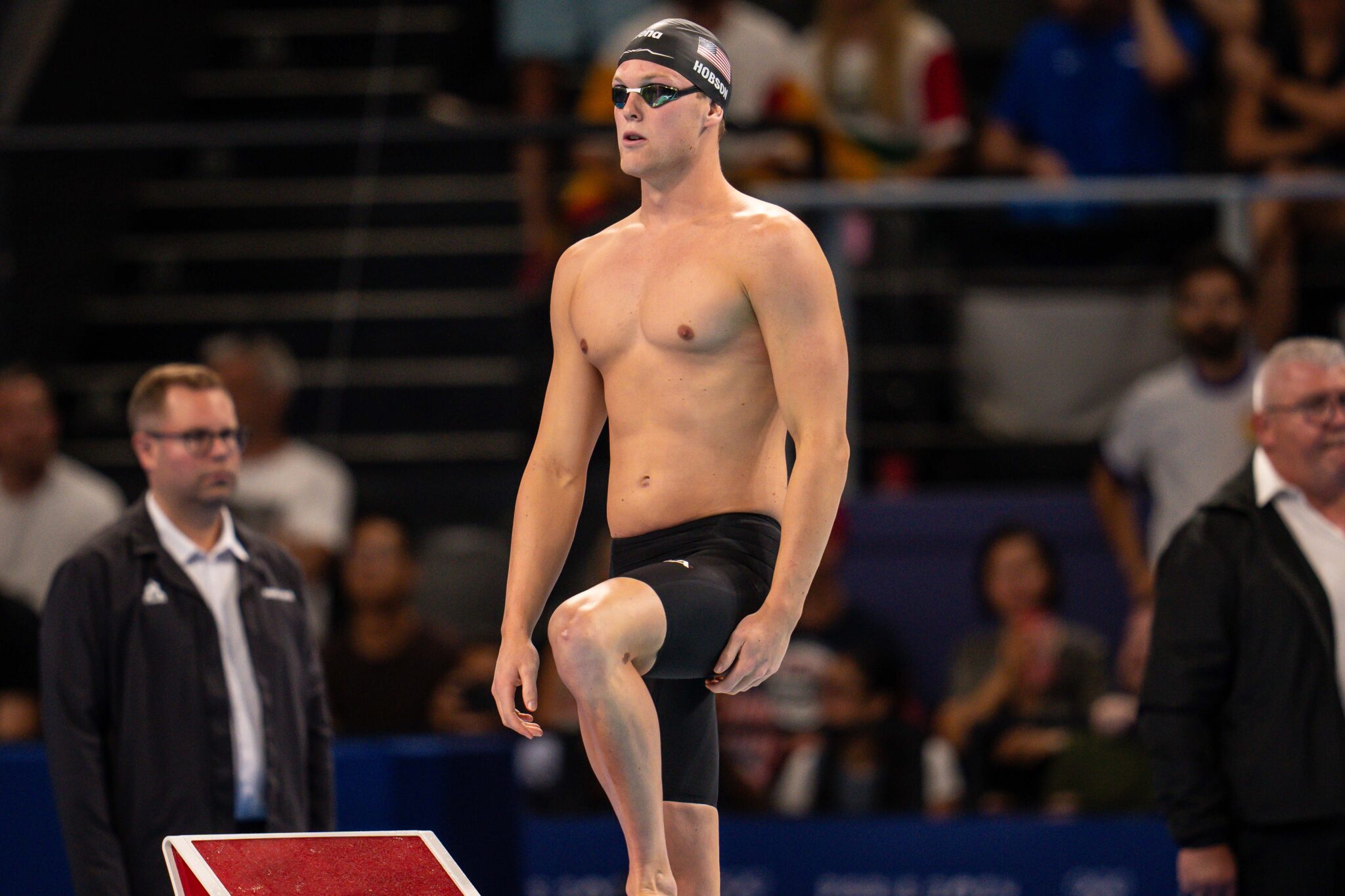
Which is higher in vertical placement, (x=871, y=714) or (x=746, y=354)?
(x=746, y=354)

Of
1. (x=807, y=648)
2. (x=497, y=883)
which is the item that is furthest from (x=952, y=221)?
(x=497, y=883)

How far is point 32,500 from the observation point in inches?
299

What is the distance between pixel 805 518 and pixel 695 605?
0.88 ft

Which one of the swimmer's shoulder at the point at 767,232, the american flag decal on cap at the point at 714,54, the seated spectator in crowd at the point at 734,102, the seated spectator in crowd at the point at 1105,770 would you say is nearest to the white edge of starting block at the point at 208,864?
the swimmer's shoulder at the point at 767,232

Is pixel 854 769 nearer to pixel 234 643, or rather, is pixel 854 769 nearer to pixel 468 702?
pixel 468 702

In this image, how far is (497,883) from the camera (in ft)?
20.4

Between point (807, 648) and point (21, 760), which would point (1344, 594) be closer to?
point (807, 648)

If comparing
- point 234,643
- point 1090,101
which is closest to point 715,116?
point 234,643

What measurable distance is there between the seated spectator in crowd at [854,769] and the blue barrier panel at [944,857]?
0.12m

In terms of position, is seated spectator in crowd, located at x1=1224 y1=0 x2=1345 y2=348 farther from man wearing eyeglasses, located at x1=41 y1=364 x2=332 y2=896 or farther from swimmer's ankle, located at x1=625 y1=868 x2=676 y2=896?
swimmer's ankle, located at x1=625 y1=868 x2=676 y2=896

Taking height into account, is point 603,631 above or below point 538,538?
below

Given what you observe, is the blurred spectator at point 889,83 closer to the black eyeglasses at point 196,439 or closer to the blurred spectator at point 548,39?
the blurred spectator at point 548,39

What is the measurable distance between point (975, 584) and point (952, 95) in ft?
7.17

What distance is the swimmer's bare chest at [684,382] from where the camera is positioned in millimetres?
3766
